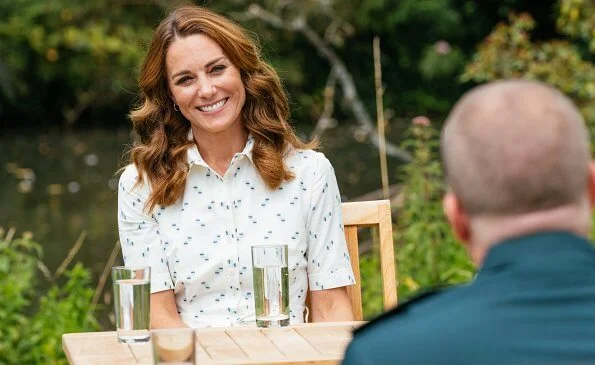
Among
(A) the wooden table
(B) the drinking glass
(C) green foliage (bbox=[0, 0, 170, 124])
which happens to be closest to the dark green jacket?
(B) the drinking glass

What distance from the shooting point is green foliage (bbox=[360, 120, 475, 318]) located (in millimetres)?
4922

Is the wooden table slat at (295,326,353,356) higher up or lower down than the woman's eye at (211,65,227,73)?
lower down

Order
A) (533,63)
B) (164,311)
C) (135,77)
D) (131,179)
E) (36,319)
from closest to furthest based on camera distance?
(164,311), (131,179), (36,319), (533,63), (135,77)

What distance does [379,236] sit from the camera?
3254mm

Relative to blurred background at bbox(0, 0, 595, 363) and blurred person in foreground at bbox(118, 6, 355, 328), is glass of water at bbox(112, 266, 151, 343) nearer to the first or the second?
Answer: blurred person in foreground at bbox(118, 6, 355, 328)

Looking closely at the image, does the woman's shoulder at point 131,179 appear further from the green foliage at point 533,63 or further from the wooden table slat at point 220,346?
the green foliage at point 533,63

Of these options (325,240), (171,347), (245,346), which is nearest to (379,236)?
(325,240)

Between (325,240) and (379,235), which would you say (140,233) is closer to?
(325,240)

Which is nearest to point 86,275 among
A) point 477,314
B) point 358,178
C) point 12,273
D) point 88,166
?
point 12,273

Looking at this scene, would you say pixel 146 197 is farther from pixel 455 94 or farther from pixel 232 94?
pixel 455 94

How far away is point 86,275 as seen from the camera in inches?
179

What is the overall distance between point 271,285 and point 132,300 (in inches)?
13.2

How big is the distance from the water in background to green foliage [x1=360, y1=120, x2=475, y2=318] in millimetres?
2083

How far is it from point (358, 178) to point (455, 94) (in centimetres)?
703
